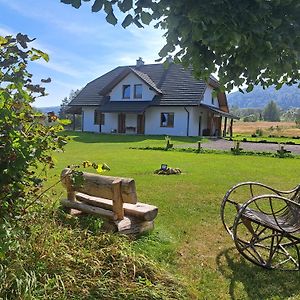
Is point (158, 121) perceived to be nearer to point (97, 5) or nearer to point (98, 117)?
point (98, 117)

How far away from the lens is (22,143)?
2729mm

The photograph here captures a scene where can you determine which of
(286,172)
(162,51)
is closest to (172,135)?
(286,172)

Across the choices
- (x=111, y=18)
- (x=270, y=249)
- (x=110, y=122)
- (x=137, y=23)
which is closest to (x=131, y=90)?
(x=110, y=122)

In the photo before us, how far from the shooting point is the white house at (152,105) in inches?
1237

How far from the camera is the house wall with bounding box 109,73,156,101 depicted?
108 ft

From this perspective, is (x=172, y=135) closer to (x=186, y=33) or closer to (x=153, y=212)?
(x=153, y=212)

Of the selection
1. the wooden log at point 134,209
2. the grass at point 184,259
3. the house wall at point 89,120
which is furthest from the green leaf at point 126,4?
the house wall at point 89,120

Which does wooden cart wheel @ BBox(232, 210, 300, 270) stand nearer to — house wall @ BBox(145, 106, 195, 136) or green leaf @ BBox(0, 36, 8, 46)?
green leaf @ BBox(0, 36, 8, 46)

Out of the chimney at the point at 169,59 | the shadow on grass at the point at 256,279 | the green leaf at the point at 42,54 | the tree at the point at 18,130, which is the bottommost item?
the shadow on grass at the point at 256,279

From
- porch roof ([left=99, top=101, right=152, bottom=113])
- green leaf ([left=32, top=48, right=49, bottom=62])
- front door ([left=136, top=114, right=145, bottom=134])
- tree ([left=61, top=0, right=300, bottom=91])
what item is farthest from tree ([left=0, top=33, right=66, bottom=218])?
front door ([left=136, top=114, right=145, bottom=134])

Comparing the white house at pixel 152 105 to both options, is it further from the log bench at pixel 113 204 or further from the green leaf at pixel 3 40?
the green leaf at pixel 3 40

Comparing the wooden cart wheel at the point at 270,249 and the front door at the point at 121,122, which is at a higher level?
the front door at the point at 121,122

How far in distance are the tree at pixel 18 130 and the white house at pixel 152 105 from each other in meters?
27.6

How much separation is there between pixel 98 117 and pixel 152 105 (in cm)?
642
